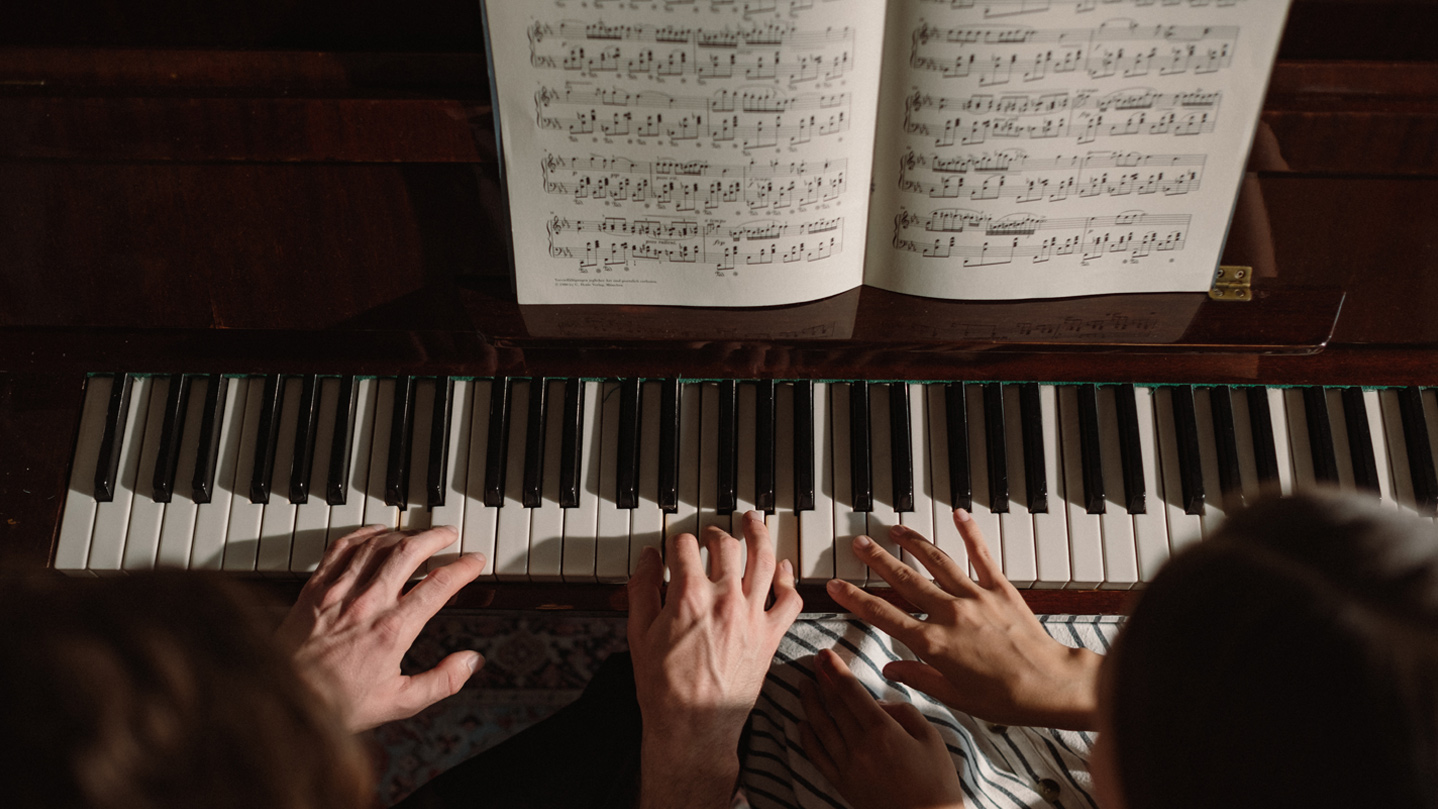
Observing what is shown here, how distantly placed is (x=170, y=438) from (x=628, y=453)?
0.76 m

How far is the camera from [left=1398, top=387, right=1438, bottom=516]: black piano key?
1.33m

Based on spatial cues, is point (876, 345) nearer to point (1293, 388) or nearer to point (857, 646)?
point (857, 646)

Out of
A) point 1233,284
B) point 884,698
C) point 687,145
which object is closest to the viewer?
point 687,145

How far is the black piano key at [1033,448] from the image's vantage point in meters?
1.34

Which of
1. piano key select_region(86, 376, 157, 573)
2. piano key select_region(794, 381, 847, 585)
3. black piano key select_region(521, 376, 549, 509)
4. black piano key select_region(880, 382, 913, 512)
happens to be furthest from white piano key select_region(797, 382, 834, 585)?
piano key select_region(86, 376, 157, 573)

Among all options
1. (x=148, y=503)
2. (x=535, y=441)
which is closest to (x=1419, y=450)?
(x=535, y=441)

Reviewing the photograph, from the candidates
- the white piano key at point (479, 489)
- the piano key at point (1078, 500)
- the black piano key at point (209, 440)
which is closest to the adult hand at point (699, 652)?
the white piano key at point (479, 489)

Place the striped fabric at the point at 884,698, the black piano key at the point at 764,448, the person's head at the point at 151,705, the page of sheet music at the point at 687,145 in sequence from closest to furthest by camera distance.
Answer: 1. the person's head at the point at 151,705
2. the page of sheet music at the point at 687,145
3. the black piano key at the point at 764,448
4. the striped fabric at the point at 884,698

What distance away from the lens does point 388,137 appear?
115 centimetres

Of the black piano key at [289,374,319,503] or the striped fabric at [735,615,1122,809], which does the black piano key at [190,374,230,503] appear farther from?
the striped fabric at [735,615,1122,809]

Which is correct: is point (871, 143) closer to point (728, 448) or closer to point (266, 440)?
point (728, 448)

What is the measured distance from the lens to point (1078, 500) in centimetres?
136

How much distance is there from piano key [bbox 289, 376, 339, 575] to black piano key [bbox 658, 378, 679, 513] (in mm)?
551

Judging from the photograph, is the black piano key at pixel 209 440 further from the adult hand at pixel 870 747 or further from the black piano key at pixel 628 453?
the adult hand at pixel 870 747
